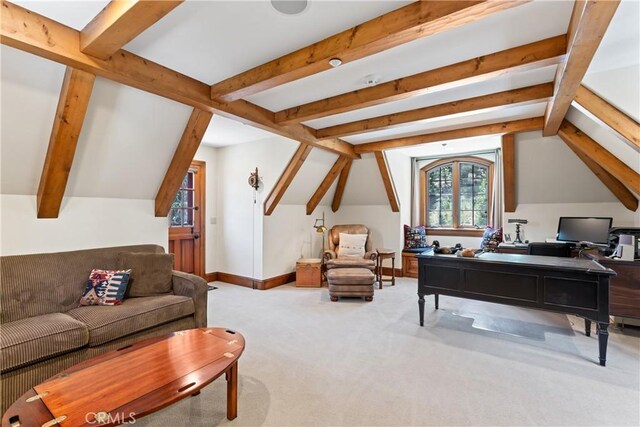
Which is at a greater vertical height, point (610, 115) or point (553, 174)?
point (610, 115)

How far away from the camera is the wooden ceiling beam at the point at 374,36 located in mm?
1748

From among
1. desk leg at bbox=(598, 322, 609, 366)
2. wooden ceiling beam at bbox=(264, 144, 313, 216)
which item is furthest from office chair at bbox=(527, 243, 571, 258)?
wooden ceiling beam at bbox=(264, 144, 313, 216)

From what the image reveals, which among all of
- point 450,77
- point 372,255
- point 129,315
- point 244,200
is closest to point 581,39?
point 450,77

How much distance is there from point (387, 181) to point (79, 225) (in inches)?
182

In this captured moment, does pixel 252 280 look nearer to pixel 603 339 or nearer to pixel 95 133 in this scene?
pixel 95 133

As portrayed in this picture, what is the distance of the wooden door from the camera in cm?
532

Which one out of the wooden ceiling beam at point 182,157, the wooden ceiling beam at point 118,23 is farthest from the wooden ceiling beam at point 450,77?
the wooden ceiling beam at point 118,23

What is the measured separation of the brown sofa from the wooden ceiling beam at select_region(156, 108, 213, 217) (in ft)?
2.74

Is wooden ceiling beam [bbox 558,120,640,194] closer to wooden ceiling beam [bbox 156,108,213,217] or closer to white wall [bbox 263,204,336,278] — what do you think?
white wall [bbox 263,204,336,278]

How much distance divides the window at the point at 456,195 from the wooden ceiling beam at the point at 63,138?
6.02 metres

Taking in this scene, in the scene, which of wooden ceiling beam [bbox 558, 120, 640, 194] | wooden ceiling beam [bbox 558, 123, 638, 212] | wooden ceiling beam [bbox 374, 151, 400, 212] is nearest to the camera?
wooden ceiling beam [bbox 558, 120, 640, 194]

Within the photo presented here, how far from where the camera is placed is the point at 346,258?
5465 mm

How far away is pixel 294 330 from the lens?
3.48 metres

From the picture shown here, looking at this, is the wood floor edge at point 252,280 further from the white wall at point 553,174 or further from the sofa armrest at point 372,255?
the white wall at point 553,174
